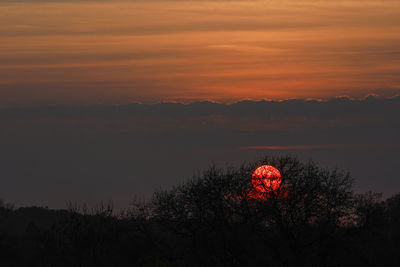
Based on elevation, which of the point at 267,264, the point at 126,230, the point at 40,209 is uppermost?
the point at 40,209

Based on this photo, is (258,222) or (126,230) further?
(126,230)

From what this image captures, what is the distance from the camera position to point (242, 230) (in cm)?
5506

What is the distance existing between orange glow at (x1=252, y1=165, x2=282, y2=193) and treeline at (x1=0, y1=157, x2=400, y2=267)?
504 mm

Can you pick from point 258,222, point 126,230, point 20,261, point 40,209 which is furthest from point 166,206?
point 40,209

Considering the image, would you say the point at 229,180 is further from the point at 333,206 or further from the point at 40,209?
the point at 40,209

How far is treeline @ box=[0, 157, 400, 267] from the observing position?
53906mm

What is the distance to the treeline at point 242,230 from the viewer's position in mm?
53906

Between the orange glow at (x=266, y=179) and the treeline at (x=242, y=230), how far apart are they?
19.8 inches

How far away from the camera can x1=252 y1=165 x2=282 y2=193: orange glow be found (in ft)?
187

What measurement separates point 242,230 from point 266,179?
523 cm

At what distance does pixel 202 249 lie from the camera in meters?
55.9

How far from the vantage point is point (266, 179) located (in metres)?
58.3

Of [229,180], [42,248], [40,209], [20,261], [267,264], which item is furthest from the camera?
[40,209]

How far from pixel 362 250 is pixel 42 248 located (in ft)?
95.6
